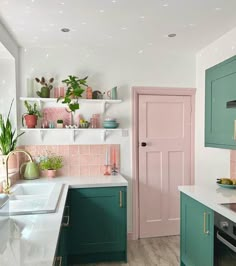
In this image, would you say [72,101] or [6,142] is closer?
[6,142]

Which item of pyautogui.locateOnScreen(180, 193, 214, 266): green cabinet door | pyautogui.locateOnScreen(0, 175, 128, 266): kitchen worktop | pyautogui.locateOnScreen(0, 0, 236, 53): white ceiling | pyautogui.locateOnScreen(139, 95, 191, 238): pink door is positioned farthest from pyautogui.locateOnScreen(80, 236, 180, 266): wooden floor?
pyautogui.locateOnScreen(0, 0, 236, 53): white ceiling

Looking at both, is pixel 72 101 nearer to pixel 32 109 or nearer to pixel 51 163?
pixel 32 109

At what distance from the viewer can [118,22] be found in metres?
2.30

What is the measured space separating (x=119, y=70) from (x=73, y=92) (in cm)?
74

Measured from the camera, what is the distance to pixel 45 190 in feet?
8.48

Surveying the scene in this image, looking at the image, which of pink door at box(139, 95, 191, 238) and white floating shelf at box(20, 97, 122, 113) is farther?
pink door at box(139, 95, 191, 238)

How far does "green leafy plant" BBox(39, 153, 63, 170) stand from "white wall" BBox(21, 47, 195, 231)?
7.4 inches

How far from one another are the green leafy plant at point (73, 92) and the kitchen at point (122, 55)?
242 mm

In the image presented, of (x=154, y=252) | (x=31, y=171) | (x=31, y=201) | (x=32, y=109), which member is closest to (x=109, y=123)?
(x=32, y=109)

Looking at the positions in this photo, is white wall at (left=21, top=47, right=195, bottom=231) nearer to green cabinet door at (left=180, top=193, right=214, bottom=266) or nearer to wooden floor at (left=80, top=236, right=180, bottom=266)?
wooden floor at (left=80, top=236, right=180, bottom=266)

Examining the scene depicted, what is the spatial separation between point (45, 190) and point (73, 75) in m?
1.45

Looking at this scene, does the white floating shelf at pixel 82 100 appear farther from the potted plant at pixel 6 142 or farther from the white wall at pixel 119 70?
the potted plant at pixel 6 142

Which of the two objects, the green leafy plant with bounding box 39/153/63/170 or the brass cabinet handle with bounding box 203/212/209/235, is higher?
the green leafy plant with bounding box 39/153/63/170

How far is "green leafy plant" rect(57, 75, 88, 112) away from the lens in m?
2.79
